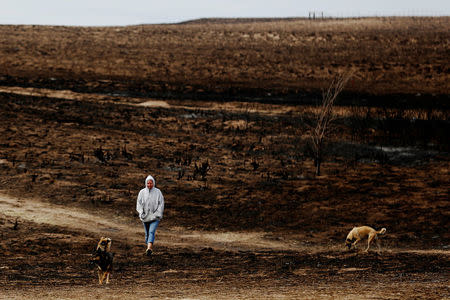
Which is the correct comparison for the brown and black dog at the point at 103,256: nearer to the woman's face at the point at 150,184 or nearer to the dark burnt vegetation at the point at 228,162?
the woman's face at the point at 150,184

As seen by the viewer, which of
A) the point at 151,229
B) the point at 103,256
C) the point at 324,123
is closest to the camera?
the point at 103,256

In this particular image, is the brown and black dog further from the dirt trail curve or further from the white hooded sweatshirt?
the dirt trail curve

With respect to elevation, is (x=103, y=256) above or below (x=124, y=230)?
above

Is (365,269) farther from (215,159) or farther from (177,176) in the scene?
(215,159)

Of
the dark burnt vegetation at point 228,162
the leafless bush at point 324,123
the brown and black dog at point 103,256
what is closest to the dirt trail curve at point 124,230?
the dark burnt vegetation at point 228,162

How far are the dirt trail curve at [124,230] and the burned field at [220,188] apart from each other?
10 cm

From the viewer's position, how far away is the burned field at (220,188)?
10719mm

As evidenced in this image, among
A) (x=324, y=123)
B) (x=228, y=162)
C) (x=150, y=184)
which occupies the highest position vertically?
(x=150, y=184)

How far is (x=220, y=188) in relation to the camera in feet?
68.1

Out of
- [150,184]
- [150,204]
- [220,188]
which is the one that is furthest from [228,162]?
[150,184]

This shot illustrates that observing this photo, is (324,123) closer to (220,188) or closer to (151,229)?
(220,188)

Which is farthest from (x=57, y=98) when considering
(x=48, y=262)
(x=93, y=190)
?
(x=48, y=262)

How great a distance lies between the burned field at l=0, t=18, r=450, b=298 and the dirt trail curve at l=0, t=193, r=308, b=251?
10cm

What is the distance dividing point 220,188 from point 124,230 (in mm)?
5604
